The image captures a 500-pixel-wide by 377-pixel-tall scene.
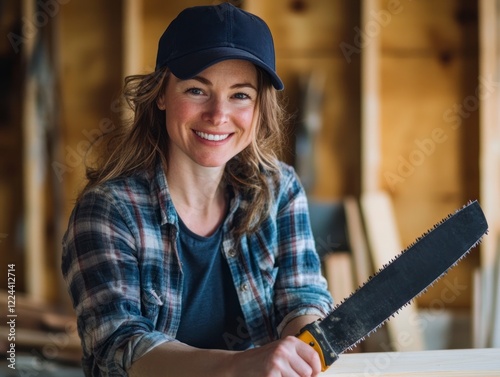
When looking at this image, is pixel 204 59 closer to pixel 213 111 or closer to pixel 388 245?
pixel 213 111

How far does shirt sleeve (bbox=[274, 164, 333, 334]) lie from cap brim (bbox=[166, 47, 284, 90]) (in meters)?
0.43

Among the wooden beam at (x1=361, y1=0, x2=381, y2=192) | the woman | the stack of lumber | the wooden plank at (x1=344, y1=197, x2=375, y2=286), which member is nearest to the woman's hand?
the woman

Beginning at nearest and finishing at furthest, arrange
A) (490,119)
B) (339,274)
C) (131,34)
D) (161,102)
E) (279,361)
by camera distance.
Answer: (279,361), (161,102), (339,274), (131,34), (490,119)

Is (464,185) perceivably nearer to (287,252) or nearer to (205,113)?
(287,252)

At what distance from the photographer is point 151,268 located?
63.7 inches

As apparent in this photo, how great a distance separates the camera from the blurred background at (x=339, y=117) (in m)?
4.00

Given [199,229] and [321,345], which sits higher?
[199,229]

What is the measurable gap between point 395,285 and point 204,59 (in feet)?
2.03

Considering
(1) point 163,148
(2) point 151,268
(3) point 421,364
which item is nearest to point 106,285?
(2) point 151,268

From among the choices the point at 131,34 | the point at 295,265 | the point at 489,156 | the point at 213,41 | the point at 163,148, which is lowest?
the point at 295,265

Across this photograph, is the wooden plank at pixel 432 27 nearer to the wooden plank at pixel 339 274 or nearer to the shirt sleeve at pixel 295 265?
the wooden plank at pixel 339 274

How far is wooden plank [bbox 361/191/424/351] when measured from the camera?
12.2 feet

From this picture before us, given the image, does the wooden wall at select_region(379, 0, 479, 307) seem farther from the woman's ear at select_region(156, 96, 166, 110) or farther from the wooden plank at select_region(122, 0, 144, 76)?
the woman's ear at select_region(156, 96, 166, 110)

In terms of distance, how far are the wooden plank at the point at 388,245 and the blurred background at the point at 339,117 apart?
1 centimetres
